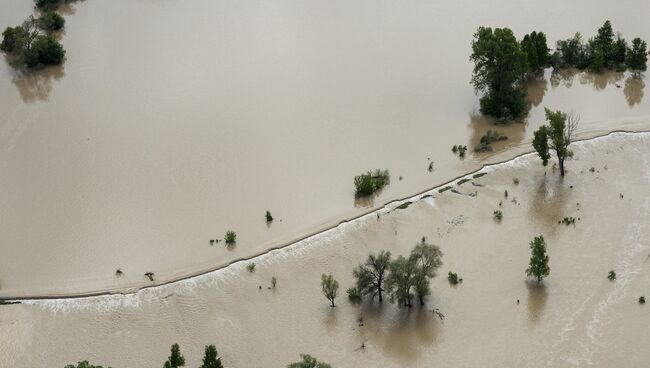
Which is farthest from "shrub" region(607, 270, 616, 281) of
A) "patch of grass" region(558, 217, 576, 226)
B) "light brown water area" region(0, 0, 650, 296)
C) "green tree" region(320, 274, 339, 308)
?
"green tree" region(320, 274, 339, 308)

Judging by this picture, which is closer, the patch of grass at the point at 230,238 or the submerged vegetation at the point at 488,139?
the patch of grass at the point at 230,238

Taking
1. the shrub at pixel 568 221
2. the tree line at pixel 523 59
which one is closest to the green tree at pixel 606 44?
the tree line at pixel 523 59

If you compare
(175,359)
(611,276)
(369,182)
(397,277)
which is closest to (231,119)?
(369,182)

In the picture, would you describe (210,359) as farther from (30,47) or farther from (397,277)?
(30,47)

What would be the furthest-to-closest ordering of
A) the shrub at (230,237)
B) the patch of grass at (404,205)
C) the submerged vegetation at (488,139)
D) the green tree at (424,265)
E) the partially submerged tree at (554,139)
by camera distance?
the submerged vegetation at (488,139) < the partially submerged tree at (554,139) < the patch of grass at (404,205) < the shrub at (230,237) < the green tree at (424,265)

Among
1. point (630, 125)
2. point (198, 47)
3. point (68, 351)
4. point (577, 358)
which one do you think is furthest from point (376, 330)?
point (198, 47)

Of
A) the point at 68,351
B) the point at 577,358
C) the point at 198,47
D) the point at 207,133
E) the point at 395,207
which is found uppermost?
the point at 198,47

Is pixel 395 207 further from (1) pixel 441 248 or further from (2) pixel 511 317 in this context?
(2) pixel 511 317

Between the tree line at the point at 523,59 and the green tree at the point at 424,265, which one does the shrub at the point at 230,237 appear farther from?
the tree line at the point at 523,59
